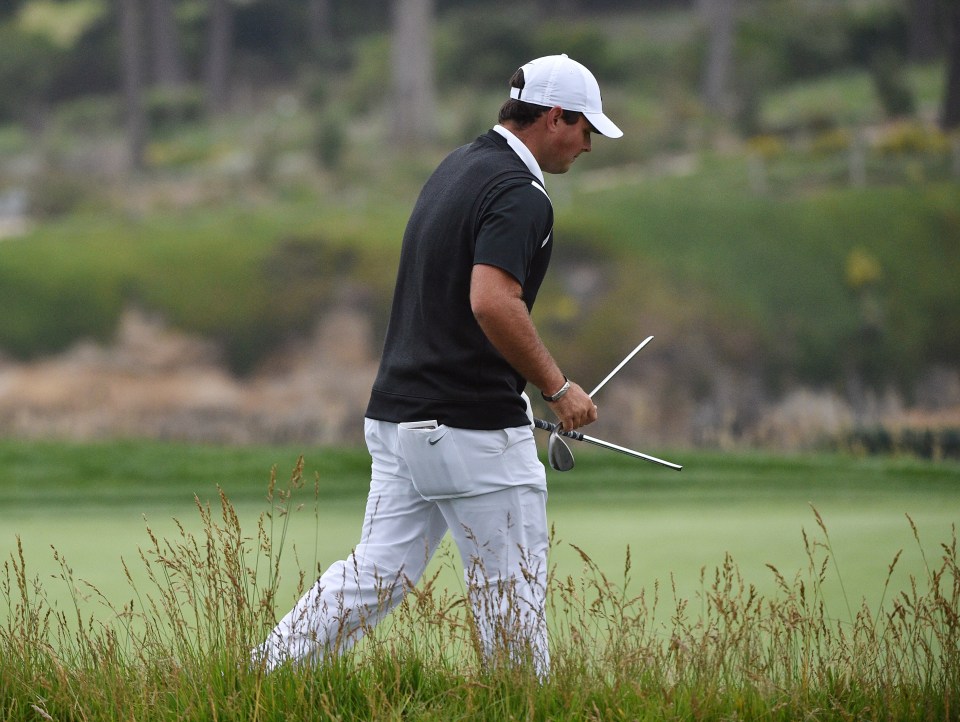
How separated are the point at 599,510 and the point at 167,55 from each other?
12.4 meters

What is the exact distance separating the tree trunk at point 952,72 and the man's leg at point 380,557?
1416 centimetres

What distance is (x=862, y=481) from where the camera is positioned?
10.3 metres

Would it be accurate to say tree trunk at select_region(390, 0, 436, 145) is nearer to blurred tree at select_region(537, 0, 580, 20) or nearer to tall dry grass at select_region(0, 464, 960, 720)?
blurred tree at select_region(537, 0, 580, 20)

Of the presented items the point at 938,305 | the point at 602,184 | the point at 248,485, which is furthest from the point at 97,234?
the point at 938,305

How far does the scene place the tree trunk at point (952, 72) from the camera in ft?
54.6

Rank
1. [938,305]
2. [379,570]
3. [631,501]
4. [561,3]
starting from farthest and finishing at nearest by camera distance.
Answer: [561,3] → [938,305] → [631,501] → [379,570]

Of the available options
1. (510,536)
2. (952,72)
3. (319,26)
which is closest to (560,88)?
(510,536)

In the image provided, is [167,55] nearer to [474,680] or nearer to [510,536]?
[510,536]

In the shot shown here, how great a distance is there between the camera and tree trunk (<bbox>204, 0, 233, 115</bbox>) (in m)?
19.0

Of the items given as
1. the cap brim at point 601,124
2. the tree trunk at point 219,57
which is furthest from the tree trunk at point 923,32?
the cap brim at point 601,124

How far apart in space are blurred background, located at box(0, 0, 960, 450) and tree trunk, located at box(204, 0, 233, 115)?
3cm

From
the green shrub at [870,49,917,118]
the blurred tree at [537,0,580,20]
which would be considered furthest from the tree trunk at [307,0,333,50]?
the green shrub at [870,49,917,118]

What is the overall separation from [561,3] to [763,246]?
4491mm

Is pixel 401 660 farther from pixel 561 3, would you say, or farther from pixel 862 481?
pixel 561 3
